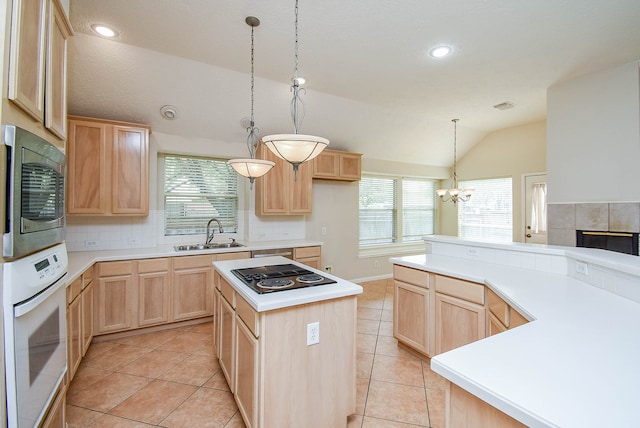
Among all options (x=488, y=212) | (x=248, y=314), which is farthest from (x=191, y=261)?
(x=488, y=212)

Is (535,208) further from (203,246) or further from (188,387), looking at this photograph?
(188,387)

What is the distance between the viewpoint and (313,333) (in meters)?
1.67

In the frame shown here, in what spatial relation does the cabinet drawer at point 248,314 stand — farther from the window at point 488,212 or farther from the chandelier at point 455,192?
the window at point 488,212

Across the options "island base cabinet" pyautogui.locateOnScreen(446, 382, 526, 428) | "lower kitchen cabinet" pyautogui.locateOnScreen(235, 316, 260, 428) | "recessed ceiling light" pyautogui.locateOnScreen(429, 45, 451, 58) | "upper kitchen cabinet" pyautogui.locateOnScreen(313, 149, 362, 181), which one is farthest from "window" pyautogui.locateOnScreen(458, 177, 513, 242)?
"island base cabinet" pyautogui.locateOnScreen(446, 382, 526, 428)

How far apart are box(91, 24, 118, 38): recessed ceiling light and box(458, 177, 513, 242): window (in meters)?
5.92

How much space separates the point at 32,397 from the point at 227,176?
351 cm

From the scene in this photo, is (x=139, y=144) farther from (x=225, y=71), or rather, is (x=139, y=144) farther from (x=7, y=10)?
(x=7, y=10)

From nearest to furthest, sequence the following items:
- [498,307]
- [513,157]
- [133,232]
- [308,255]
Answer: [498,307] < [133,232] < [308,255] < [513,157]

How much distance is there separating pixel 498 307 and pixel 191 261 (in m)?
3.09

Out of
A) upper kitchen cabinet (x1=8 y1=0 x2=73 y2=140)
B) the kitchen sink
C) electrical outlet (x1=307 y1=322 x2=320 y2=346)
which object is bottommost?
electrical outlet (x1=307 y1=322 x2=320 y2=346)

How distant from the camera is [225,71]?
3162 mm

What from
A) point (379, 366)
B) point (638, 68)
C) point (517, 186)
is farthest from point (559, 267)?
point (517, 186)

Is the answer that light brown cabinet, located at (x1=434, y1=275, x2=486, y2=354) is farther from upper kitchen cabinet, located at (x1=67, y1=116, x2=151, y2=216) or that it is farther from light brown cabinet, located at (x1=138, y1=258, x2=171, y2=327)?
upper kitchen cabinet, located at (x1=67, y1=116, x2=151, y2=216)

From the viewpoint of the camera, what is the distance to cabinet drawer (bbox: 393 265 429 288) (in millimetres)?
2562
